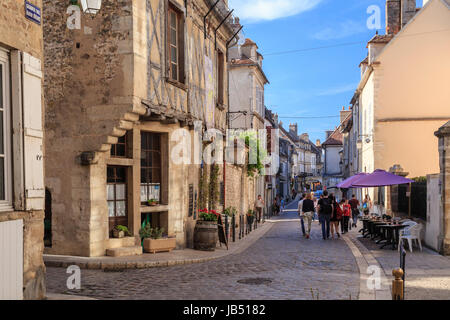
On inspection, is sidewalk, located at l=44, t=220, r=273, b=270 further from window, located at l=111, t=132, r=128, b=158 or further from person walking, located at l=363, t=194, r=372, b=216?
person walking, located at l=363, t=194, r=372, b=216

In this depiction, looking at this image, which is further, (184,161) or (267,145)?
(267,145)

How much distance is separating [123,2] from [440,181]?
330 inches

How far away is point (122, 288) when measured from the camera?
6.88 meters

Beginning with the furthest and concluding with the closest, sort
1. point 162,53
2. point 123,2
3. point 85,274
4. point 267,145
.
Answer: point 267,145
point 162,53
point 123,2
point 85,274

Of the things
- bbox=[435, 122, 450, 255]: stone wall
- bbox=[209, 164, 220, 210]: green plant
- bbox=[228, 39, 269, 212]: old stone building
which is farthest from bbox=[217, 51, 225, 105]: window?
bbox=[228, 39, 269, 212]: old stone building

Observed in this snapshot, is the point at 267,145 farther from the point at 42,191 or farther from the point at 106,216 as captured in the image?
the point at 42,191

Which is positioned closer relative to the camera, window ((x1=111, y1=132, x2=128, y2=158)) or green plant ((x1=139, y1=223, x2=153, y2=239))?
window ((x1=111, y1=132, x2=128, y2=158))

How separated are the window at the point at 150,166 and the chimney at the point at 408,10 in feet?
53.0

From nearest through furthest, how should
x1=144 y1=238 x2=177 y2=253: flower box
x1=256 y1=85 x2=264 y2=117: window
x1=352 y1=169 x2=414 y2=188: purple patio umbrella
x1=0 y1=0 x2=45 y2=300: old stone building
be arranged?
x1=0 y1=0 x2=45 y2=300: old stone building < x1=144 y1=238 x2=177 y2=253: flower box < x1=352 y1=169 x2=414 y2=188: purple patio umbrella < x1=256 y1=85 x2=264 y2=117: window

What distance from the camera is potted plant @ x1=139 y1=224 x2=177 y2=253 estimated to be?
33.5 feet

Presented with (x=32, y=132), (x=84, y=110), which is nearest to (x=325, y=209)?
(x=84, y=110)

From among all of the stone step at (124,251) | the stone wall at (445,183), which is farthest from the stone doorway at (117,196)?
the stone wall at (445,183)
